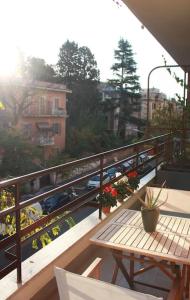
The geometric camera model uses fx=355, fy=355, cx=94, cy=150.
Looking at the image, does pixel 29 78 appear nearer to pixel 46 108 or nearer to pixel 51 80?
pixel 46 108

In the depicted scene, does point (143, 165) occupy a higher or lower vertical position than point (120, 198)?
higher

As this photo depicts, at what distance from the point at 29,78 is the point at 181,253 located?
2517 centimetres

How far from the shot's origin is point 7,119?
2430cm

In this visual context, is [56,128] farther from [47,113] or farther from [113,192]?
[113,192]

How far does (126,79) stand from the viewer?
34094mm

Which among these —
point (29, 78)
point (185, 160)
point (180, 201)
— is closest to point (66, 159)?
point (29, 78)

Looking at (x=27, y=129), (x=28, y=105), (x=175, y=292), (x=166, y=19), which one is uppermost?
(x=28, y=105)

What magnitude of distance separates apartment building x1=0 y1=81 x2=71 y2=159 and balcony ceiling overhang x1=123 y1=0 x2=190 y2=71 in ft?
64.0

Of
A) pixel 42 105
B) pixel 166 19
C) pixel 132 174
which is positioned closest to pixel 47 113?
pixel 42 105

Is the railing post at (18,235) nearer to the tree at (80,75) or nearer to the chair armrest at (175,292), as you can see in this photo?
the chair armrest at (175,292)

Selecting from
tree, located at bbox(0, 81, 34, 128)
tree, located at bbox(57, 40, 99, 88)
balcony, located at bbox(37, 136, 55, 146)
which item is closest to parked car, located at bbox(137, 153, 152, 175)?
tree, located at bbox(0, 81, 34, 128)

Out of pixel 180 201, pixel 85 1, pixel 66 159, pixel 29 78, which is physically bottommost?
pixel 66 159

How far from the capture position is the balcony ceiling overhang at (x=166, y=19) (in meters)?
3.21

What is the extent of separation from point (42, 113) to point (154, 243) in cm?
2551
